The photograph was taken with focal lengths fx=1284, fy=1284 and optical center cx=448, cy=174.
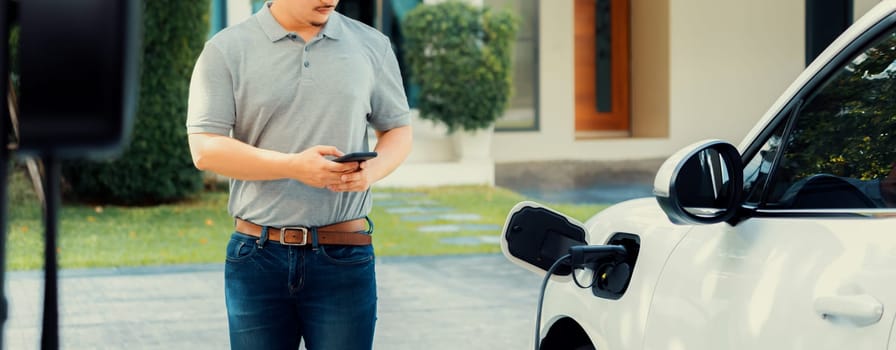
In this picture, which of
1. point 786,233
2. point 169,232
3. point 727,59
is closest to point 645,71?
point 727,59

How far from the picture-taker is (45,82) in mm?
1139

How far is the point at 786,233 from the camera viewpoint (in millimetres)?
2496

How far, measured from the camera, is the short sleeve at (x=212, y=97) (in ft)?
10.9

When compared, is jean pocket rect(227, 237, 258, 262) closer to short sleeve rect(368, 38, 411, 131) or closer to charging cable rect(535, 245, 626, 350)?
Answer: short sleeve rect(368, 38, 411, 131)

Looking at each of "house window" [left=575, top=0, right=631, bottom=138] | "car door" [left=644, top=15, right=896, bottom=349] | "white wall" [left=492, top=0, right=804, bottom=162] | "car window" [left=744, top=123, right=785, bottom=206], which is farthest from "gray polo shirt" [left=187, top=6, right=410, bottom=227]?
"house window" [left=575, top=0, right=631, bottom=138]

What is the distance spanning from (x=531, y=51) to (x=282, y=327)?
16043 mm

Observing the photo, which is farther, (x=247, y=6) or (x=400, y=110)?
(x=247, y=6)

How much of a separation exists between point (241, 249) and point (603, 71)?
1763cm

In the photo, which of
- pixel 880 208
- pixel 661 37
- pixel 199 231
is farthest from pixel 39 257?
pixel 661 37

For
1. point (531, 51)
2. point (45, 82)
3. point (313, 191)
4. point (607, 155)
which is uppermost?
point (45, 82)

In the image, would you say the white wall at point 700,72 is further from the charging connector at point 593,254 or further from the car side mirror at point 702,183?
the car side mirror at point 702,183

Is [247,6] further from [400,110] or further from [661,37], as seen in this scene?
[400,110]

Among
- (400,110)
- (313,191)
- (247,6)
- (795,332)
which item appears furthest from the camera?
(247,6)

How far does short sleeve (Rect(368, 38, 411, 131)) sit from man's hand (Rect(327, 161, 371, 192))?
0.34 meters
